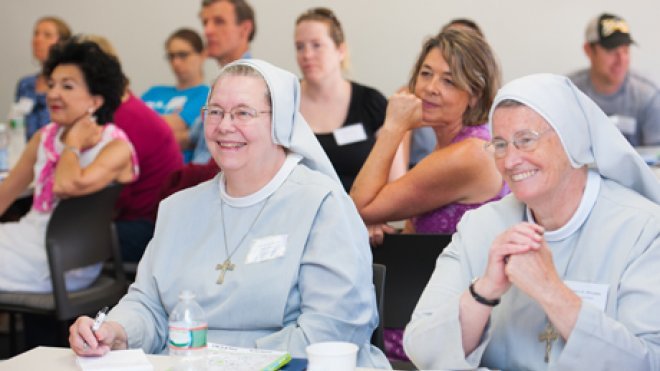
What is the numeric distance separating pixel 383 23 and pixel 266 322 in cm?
466

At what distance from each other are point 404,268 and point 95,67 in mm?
2116

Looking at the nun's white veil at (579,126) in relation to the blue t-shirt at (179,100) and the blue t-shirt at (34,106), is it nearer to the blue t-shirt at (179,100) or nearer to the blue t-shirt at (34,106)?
the blue t-shirt at (179,100)

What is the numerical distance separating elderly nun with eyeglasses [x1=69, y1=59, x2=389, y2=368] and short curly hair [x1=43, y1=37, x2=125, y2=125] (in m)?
1.74

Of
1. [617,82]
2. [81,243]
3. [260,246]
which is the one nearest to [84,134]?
[81,243]

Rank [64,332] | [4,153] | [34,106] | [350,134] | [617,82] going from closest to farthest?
1. [64,332]
2. [350,134]
3. [4,153]
4. [617,82]
5. [34,106]

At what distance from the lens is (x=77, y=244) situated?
3938mm

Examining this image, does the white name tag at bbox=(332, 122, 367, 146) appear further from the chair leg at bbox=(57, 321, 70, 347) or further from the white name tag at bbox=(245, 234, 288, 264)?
the white name tag at bbox=(245, 234, 288, 264)

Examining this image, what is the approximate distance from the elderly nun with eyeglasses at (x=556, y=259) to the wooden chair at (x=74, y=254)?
6.84 feet

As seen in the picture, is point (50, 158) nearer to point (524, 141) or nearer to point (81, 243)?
point (81, 243)

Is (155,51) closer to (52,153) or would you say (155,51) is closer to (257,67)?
(52,153)

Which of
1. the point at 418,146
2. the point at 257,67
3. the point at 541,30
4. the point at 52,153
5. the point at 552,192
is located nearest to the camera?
the point at 552,192

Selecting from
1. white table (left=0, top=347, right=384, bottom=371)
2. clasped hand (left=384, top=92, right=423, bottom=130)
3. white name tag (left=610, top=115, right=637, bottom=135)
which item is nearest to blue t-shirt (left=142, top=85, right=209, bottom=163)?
white name tag (left=610, top=115, right=637, bottom=135)

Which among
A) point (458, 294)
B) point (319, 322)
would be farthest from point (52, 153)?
point (458, 294)

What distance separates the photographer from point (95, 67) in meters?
4.30
